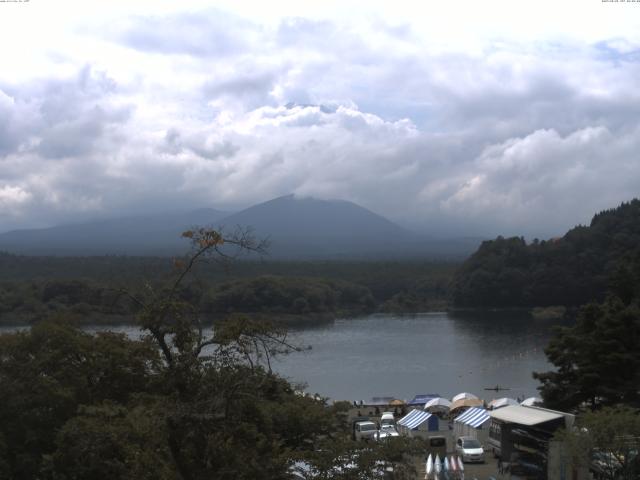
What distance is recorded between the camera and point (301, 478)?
5234 millimetres

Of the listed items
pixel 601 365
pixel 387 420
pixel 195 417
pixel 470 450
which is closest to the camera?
pixel 195 417

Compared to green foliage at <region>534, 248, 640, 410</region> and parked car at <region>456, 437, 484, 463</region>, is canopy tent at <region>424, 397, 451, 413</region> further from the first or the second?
parked car at <region>456, 437, 484, 463</region>

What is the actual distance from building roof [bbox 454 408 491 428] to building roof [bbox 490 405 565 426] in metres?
1.63

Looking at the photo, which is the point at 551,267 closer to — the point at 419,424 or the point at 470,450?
the point at 419,424

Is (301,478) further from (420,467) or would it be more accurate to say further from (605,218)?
(605,218)

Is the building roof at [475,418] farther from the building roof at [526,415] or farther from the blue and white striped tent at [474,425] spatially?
the building roof at [526,415]

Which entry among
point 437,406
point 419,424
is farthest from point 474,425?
point 437,406

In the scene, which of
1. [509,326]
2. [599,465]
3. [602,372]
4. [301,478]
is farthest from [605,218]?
[301,478]

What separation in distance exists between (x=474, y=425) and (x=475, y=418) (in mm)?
248

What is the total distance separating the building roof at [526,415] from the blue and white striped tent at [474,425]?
4.96 ft

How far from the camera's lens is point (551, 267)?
146ft

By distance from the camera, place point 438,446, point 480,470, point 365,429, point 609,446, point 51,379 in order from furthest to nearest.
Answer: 1. point 365,429
2. point 438,446
3. point 480,470
4. point 609,446
5. point 51,379

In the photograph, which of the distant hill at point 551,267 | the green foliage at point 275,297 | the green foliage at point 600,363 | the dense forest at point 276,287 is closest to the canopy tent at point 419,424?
the green foliage at point 600,363

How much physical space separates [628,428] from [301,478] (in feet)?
11.7
